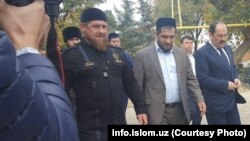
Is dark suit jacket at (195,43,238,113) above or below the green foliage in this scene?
above

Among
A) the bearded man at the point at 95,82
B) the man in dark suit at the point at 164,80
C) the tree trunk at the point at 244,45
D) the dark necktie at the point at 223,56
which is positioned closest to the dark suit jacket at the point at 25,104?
the bearded man at the point at 95,82

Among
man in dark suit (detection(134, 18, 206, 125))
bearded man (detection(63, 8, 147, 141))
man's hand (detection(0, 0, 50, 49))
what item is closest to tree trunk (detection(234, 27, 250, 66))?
man in dark suit (detection(134, 18, 206, 125))

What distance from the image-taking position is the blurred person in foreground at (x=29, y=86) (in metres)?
0.79

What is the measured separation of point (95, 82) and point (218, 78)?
221 cm

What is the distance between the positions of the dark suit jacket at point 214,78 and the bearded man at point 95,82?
1768 mm

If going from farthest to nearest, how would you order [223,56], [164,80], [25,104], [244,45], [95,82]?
[244,45]
[223,56]
[164,80]
[95,82]
[25,104]

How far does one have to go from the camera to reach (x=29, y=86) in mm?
821

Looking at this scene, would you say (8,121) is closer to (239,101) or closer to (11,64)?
(11,64)

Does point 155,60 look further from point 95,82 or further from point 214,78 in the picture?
point 95,82

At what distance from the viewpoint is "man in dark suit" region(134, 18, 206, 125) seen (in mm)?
4613

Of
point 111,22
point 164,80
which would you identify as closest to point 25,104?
point 164,80

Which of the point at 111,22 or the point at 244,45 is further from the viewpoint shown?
the point at 111,22

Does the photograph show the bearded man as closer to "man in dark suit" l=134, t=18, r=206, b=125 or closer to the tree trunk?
"man in dark suit" l=134, t=18, r=206, b=125

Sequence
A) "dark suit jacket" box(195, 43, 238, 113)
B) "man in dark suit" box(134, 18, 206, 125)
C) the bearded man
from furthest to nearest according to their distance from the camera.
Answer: "dark suit jacket" box(195, 43, 238, 113), "man in dark suit" box(134, 18, 206, 125), the bearded man
